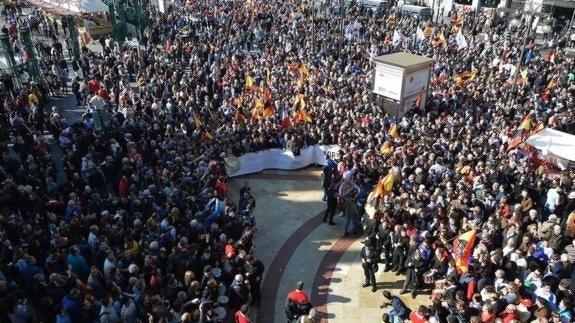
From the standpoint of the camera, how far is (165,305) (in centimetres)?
816

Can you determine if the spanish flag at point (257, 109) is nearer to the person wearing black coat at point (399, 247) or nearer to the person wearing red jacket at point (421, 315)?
the person wearing black coat at point (399, 247)

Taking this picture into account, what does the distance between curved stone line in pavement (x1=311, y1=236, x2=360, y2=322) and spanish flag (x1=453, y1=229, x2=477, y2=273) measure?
114 inches

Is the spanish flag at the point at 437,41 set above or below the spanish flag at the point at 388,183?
above

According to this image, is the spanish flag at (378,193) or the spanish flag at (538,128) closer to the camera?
the spanish flag at (378,193)

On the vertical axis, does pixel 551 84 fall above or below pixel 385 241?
above

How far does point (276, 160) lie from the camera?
1655cm

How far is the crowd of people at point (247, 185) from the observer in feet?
28.3

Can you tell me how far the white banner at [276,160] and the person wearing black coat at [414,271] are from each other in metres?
5.77

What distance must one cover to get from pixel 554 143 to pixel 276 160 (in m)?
8.31

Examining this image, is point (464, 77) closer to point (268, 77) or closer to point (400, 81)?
point (400, 81)

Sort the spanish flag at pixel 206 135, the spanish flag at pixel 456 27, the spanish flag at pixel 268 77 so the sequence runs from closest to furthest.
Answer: the spanish flag at pixel 206 135 → the spanish flag at pixel 268 77 → the spanish flag at pixel 456 27

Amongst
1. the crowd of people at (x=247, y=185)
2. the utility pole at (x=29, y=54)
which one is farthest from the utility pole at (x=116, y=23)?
the utility pole at (x=29, y=54)

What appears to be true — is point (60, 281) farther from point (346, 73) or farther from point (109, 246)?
point (346, 73)

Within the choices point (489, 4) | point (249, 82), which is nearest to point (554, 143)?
point (249, 82)
